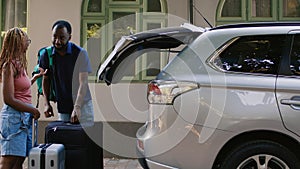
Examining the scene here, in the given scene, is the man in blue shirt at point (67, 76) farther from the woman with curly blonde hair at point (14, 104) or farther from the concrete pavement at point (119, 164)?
the concrete pavement at point (119, 164)

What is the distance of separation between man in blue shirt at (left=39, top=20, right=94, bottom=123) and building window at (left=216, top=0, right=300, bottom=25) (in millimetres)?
3167

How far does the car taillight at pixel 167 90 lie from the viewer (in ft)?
13.0

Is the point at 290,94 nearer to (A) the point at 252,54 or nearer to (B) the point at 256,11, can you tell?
(A) the point at 252,54

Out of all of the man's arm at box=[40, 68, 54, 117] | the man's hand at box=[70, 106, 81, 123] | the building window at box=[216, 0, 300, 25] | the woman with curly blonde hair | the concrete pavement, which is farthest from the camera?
the building window at box=[216, 0, 300, 25]

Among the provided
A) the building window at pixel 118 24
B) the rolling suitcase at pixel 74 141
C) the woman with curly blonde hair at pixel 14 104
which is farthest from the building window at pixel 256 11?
the woman with curly blonde hair at pixel 14 104

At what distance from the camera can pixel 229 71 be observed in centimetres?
402

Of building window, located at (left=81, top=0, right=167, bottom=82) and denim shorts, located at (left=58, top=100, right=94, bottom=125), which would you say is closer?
denim shorts, located at (left=58, top=100, right=94, bottom=125)

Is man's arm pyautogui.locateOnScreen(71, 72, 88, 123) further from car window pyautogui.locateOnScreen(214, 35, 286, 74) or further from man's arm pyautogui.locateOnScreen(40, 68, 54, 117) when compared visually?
car window pyautogui.locateOnScreen(214, 35, 286, 74)

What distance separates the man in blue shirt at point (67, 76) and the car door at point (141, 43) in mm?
339

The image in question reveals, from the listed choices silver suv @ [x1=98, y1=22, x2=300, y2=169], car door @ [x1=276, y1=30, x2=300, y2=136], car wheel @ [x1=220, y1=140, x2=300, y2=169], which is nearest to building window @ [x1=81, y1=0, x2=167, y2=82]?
silver suv @ [x1=98, y1=22, x2=300, y2=169]

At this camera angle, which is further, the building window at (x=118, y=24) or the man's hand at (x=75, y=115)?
the building window at (x=118, y=24)

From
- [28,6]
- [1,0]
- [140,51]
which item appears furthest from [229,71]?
[1,0]

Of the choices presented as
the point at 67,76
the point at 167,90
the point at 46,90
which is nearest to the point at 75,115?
the point at 67,76

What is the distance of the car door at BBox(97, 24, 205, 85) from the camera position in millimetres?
4477
